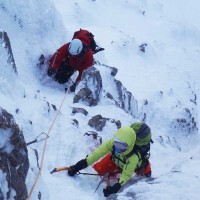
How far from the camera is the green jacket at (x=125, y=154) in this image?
7.76 meters

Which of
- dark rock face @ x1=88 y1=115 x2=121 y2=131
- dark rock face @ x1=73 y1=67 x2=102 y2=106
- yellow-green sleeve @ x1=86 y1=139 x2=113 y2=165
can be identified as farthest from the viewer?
dark rock face @ x1=73 y1=67 x2=102 y2=106

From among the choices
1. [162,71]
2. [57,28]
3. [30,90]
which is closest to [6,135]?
[30,90]

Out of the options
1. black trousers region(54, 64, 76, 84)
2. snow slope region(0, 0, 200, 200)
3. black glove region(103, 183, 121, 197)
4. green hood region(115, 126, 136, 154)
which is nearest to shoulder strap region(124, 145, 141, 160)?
green hood region(115, 126, 136, 154)

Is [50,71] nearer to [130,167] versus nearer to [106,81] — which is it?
[106,81]

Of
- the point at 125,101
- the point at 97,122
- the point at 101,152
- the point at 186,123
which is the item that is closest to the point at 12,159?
the point at 101,152

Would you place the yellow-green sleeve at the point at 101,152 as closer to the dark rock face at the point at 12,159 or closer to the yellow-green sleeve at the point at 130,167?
the yellow-green sleeve at the point at 130,167

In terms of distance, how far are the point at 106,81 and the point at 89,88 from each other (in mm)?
2235

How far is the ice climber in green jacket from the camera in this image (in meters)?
7.74

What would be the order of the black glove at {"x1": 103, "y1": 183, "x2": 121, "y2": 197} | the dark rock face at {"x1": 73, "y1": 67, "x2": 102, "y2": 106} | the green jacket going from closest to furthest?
the black glove at {"x1": 103, "y1": 183, "x2": 121, "y2": 197}, the green jacket, the dark rock face at {"x1": 73, "y1": 67, "x2": 102, "y2": 106}

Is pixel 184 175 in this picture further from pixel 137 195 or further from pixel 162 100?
pixel 162 100

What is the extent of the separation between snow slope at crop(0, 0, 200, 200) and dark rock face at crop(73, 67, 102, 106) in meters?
0.34

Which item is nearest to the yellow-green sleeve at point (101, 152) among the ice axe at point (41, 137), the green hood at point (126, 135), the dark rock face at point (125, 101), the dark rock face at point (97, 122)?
the green hood at point (126, 135)

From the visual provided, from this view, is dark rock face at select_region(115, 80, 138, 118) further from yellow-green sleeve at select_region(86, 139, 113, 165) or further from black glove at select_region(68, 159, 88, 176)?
black glove at select_region(68, 159, 88, 176)

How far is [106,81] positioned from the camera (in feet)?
48.0
